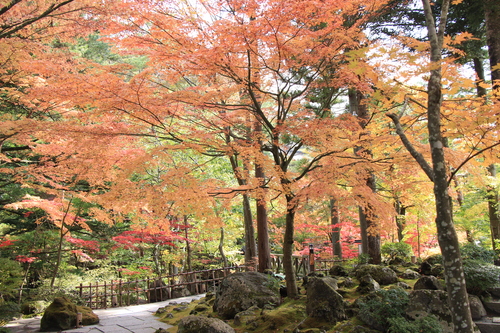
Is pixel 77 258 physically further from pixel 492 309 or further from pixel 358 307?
pixel 492 309

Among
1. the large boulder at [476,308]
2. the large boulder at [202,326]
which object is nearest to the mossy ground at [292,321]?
the large boulder at [202,326]

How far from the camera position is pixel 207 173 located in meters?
13.3

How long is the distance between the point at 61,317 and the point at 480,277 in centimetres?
846

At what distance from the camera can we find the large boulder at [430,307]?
187 inches

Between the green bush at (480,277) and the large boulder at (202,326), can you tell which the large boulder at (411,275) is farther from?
the large boulder at (202,326)

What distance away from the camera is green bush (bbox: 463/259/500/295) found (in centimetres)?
540

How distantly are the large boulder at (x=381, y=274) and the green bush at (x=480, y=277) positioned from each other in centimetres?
161

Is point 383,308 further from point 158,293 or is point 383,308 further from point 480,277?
point 158,293

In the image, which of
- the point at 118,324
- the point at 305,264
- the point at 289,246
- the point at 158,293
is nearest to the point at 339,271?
the point at 305,264

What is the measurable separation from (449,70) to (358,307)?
4.00 meters

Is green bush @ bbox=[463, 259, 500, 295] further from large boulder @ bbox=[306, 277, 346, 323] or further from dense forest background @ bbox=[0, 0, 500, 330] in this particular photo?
large boulder @ bbox=[306, 277, 346, 323]

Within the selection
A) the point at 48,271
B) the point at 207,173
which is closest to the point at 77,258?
the point at 48,271

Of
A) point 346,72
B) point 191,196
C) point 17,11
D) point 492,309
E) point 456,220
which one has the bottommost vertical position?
point 492,309

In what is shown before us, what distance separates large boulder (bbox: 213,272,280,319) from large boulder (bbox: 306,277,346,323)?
1.29 m
